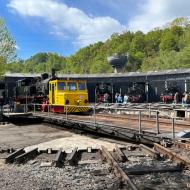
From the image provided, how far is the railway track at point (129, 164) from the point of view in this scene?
843cm

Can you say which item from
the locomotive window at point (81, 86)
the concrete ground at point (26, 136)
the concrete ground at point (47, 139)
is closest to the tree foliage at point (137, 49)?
the locomotive window at point (81, 86)

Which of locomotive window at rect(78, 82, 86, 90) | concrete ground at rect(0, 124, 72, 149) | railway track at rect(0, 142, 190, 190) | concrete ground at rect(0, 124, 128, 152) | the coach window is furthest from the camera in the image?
locomotive window at rect(78, 82, 86, 90)

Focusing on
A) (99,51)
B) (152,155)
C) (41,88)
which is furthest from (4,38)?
(99,51)

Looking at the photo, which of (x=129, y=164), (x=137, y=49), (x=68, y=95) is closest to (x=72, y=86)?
(x=68, y=95)

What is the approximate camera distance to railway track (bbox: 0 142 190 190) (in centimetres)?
843

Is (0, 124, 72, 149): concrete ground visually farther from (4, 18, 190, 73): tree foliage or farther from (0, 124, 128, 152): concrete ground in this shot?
(4, 18, 190, 73): tree foliage

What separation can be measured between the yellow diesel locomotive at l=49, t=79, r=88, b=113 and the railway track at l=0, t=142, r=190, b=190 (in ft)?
40.1

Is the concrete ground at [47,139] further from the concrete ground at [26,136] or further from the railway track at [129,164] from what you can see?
the railway track at [129,164]

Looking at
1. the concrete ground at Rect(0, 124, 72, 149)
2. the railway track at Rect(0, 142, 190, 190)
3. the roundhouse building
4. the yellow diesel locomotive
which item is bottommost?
the concrete ground at Rect(0, 124, 72, 149)

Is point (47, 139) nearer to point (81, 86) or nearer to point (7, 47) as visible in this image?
point (81, 86)

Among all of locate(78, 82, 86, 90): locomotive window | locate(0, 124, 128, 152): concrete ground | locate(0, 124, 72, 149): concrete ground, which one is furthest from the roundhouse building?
locate(0, 124, 128, 152): concrete ground

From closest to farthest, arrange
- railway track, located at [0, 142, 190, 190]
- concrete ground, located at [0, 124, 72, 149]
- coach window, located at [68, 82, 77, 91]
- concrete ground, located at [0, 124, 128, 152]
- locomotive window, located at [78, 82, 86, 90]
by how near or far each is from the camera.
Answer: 1. railway track, located at [0, 142, 190, 190]
2. concrete ground, located at [0, 124, 128, 152]
3. concrete ground, located at [0, 124, 72, 149]
4. coach window, located at [68, 82, 77, 91]
5. locomotive window, located at [78, 82, 86, 90]

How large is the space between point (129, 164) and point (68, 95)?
15476mm

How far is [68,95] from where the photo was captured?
1022 inches
